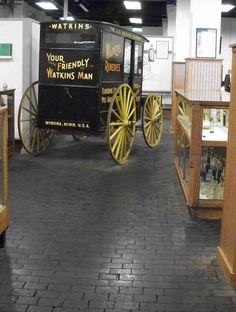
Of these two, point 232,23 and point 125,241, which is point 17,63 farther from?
point 232,23

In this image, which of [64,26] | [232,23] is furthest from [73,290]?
[232,23]

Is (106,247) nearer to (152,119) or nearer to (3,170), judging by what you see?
(3,170)

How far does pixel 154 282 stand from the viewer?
3240mm

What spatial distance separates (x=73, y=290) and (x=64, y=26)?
4.38 m

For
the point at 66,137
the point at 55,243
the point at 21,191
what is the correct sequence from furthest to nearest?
the point at 66,137 → the point at 21,191 → the point at 55,243

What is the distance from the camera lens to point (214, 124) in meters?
5.04

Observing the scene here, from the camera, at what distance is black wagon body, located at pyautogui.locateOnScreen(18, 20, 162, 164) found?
6.54 meters

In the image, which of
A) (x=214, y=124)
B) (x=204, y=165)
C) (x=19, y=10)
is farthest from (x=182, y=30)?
(x=204, y=165)

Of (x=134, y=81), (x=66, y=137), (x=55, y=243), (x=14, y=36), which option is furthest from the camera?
(x=66, y=137)

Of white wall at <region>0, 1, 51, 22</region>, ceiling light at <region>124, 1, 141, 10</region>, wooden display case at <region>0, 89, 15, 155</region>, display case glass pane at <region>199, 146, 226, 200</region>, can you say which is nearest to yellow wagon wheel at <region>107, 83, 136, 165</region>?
wooden display case at <region>0, 89, 15, 155</region>

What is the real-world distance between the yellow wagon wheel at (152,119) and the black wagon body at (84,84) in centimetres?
92

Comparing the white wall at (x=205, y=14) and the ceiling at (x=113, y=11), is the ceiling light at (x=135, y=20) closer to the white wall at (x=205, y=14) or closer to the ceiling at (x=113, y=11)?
the ceiling at (x=113, y=11)

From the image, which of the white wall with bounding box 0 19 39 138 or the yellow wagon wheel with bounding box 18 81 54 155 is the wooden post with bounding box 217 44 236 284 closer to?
the yellow wagon wheel with bounding box 18 81 54 155

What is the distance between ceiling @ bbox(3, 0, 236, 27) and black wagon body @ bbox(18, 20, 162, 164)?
9.55 m
